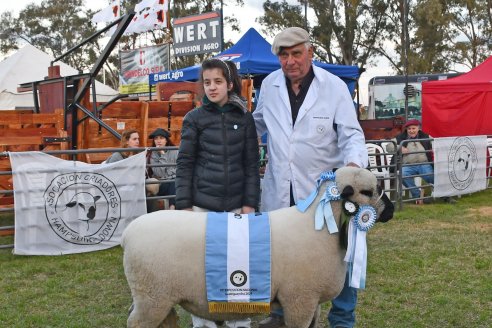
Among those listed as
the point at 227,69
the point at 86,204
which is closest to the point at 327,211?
the point at 227,69

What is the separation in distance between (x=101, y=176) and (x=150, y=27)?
438 inches

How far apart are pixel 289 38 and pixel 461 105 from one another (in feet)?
45.5

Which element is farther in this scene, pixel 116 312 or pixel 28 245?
pixel 28 245

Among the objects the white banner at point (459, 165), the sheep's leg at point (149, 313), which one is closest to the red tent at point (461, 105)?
the white banner at point (459, 165)

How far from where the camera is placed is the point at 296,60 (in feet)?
11.5

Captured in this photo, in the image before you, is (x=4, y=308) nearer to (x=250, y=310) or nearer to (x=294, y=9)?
(x=250, y=310)

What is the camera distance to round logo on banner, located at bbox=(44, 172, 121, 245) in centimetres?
679

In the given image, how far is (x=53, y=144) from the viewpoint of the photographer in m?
8.40

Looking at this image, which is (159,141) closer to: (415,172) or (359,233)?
(415,172)

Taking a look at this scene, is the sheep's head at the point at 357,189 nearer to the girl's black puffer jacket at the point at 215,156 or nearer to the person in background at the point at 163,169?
the girl's black puffer jacket at the point at 215,156

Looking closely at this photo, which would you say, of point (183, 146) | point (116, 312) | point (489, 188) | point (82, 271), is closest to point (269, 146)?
point (183, 146)

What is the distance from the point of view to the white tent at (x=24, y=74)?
24130 mm

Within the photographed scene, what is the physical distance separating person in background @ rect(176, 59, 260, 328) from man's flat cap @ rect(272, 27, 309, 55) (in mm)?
289

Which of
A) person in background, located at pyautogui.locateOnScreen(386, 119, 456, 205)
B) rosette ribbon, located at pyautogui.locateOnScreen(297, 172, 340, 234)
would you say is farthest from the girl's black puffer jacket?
person in background, located at pyautogui.locateOnScreen(386, 119, 456, 205)
